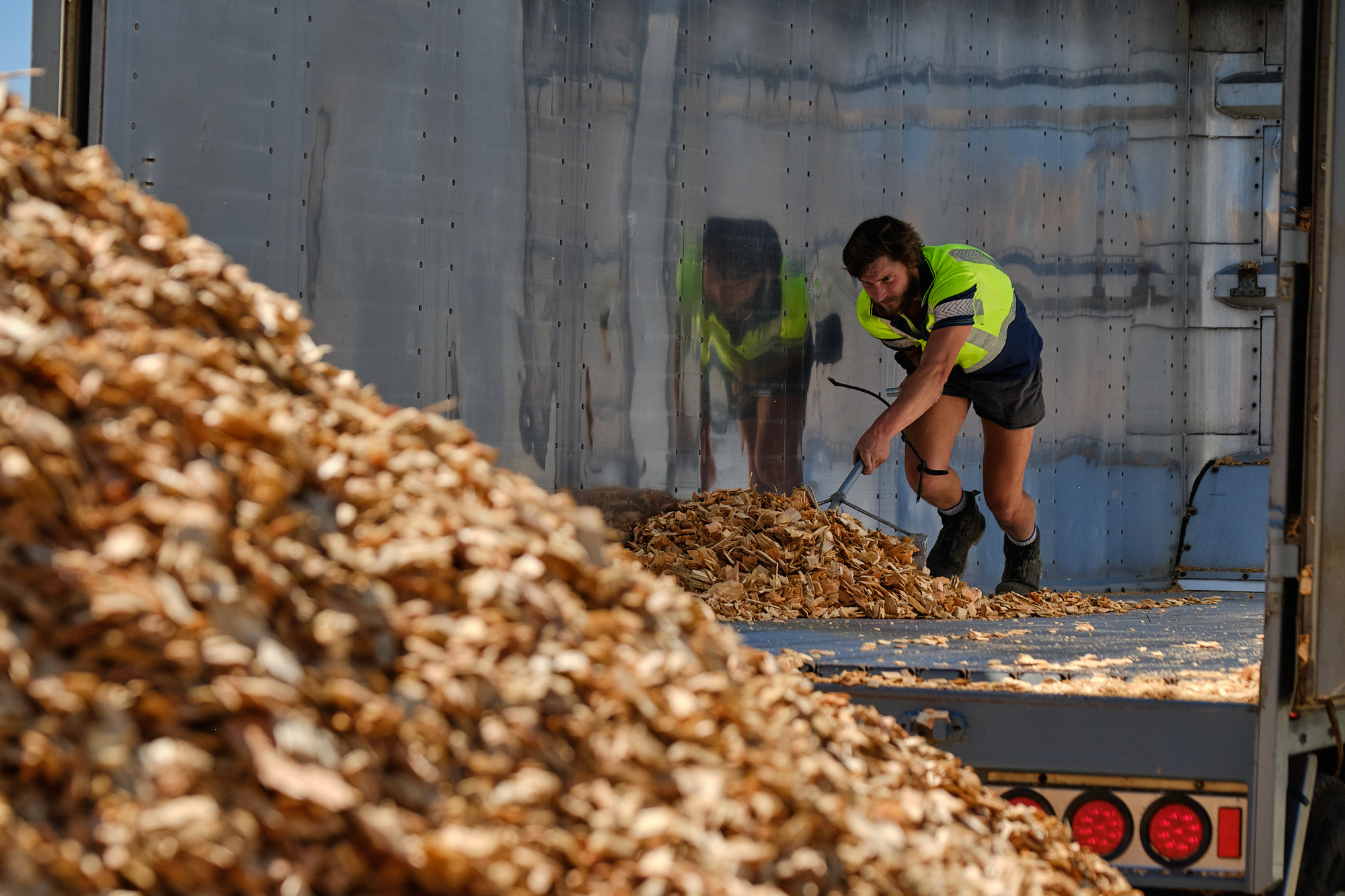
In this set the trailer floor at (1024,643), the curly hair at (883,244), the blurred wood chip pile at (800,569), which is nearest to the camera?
the trailer floor at (1024,643)

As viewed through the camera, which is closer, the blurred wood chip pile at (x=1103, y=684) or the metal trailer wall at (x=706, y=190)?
the blurred wood chip pile at (x=1103, y=684)

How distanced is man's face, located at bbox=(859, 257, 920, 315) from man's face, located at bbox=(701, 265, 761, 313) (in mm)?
678

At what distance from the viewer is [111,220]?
1.99m

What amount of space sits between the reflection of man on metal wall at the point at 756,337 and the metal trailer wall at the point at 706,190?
0.23ft

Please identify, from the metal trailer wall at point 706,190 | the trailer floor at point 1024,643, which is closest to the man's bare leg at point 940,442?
the metal trailer wall at point 706,190

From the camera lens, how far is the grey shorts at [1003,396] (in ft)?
20.0

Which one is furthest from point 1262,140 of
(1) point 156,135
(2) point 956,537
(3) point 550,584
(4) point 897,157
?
(3) point 550,584

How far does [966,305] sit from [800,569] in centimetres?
131

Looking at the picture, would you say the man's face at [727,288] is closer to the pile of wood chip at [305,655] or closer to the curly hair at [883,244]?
the curly hair at [883,244]

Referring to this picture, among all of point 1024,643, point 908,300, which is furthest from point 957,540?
point 1024,643

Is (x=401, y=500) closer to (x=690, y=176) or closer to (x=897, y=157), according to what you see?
(x=690, y=176)

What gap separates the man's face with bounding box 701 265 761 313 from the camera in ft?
19.9

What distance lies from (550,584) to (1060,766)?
3.88ft

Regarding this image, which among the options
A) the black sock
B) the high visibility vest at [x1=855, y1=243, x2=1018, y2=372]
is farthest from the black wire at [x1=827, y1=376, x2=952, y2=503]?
the high visibility vest at [x1=855, y1=243, x2=1018, y2=372]
